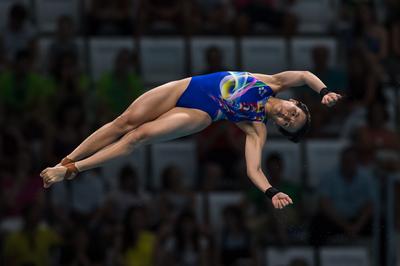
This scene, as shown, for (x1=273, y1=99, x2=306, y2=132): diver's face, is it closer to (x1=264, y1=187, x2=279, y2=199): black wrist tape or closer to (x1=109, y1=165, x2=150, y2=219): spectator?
(x1=264, y1=187, x2=279, y2=199): black wrist tape

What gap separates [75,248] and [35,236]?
54 cm

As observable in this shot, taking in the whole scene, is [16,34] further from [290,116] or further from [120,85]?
[290,116]

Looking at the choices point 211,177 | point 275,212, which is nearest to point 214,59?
point 211,177

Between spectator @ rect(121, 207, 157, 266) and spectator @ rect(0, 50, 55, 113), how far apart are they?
215 centimetres

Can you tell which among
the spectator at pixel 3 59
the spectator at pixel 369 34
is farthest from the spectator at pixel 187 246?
the spectator at pixel 369 34

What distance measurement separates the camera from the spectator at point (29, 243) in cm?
1642

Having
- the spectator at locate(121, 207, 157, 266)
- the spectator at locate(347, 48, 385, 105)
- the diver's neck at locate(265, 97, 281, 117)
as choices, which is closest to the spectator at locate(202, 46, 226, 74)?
the spectator at locate(347, 48, 385, 105)

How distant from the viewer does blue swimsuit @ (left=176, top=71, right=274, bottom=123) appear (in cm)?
1299

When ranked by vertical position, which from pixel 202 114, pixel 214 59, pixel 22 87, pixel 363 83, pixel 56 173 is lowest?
pixel 56 173

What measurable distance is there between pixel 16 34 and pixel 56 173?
19.1 ft

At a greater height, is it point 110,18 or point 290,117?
point 110,18

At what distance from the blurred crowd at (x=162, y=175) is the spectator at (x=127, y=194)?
0.06ft

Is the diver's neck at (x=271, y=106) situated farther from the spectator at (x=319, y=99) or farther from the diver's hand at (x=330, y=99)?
the spectator at (x=319, y=99)

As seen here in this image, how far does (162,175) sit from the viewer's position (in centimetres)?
1703
